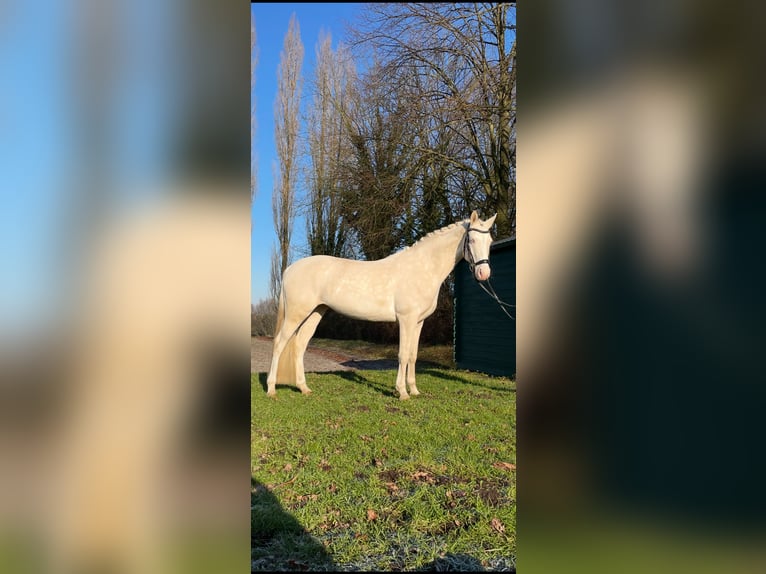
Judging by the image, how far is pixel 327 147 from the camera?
604 inches

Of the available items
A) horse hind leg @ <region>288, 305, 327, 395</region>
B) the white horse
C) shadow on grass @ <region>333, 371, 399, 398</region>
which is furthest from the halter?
horse hind leg @ <region>288, 305, 327, 395</region>

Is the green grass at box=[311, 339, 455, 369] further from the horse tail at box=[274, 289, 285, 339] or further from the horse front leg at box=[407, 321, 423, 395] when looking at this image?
the horse tail at box=[274, 289, 285, 339]

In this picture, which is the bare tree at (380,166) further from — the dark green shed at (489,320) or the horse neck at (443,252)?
the horse neck at (443,252)

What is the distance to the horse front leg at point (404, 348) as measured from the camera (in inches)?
216

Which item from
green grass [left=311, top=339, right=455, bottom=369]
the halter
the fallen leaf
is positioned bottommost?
green grass [left=311, top=339, right=455, bottom=369]

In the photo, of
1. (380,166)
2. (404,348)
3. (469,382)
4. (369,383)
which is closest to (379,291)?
(404,348)

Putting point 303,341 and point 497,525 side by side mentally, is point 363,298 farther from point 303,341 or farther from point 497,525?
point 497,525

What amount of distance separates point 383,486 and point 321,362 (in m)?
9.12

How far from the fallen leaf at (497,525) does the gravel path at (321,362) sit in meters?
7.08

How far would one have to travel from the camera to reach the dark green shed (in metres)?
7.69
